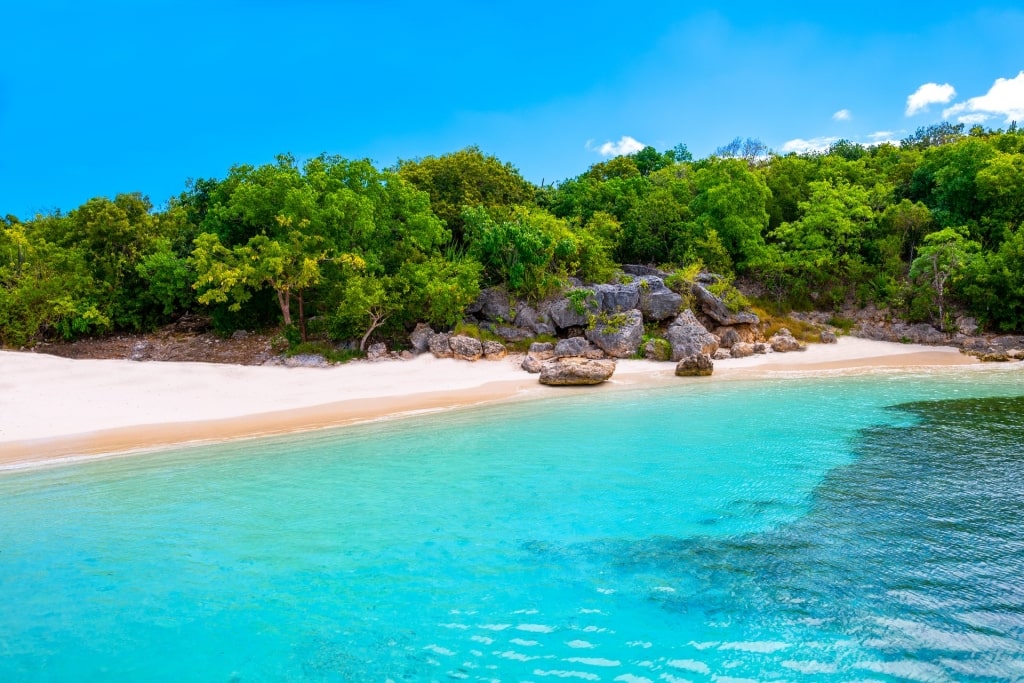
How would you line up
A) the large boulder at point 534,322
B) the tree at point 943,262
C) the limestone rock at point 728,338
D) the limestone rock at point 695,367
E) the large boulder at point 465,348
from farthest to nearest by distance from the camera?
1. the tree at point 943,262
2. the limestone rock at point 728,338
3. the large boulder at point 534,322
4. the large boulder at point 465,348
5. the limestone rock at point 695,367

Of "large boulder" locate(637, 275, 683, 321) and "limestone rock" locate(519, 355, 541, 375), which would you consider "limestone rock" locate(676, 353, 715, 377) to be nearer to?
"large boulder" locate(637, 275, 683, 321)

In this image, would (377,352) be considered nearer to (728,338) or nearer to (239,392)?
(239,392)

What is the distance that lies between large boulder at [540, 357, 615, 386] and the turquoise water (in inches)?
297

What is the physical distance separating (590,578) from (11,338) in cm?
3476

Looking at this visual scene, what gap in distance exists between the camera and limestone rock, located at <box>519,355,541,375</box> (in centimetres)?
2487

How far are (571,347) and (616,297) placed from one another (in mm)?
4290

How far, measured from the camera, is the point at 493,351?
26688mm

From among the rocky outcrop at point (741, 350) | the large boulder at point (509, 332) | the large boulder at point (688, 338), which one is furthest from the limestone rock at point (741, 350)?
the large boulder at point (509, 332)

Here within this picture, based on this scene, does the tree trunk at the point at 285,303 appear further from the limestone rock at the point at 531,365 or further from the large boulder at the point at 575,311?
the large boulder at the point at 575,311

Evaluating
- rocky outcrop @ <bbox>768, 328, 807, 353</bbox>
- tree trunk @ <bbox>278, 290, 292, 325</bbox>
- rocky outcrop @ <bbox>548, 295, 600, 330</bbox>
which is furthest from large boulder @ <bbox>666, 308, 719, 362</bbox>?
tree trunk @ <bbox>278, 290, 292, 325</bbox>

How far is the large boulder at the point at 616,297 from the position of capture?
2914 centimetres

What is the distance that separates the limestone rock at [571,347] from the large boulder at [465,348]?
3.70 m

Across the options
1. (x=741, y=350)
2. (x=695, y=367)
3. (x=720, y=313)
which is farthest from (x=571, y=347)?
(x=720, y=313)

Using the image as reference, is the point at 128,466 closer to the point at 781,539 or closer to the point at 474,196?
the point at 781,539
